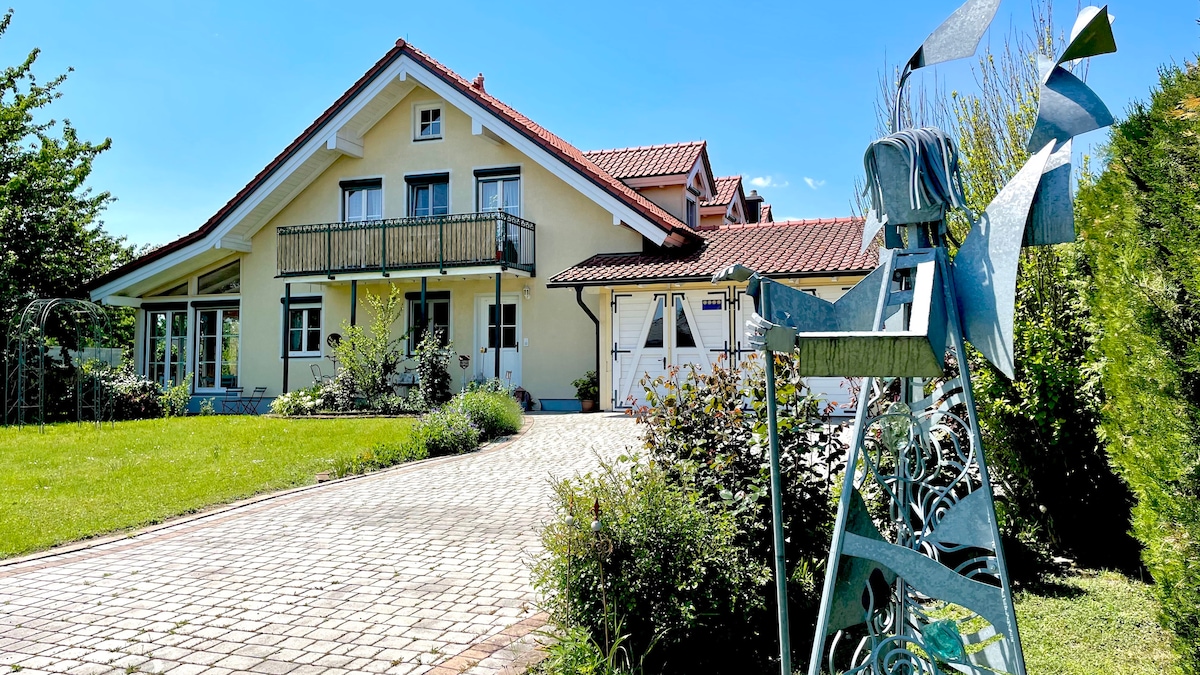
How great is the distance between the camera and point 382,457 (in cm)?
1016

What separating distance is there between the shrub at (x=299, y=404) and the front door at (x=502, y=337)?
3547 mm

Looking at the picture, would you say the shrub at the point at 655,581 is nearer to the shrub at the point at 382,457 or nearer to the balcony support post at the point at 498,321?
the shrub at the point at 382,457

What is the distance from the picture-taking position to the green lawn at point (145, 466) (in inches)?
275

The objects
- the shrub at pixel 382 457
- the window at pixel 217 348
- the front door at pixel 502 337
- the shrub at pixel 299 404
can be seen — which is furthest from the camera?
the window at pixel 217 348

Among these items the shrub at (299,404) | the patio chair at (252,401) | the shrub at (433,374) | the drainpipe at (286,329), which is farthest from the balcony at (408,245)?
the patio chair at (252,401)

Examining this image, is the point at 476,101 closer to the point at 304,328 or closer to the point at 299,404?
the point at 304,328

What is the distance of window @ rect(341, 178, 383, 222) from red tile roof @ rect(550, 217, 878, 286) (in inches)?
220

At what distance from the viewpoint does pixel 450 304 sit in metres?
18.7

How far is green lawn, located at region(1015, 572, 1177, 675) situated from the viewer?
12.4ft

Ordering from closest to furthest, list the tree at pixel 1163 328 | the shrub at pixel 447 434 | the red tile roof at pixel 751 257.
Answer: the tree at pixel 1163 328 < the shrub at pixel 447 434 < the red tile roof at pixel 751 257

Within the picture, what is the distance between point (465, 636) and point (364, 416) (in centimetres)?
1222

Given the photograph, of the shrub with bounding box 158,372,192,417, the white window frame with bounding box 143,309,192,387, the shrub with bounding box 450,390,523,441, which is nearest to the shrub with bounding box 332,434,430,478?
the shrub with bounding box 450,390,523,441

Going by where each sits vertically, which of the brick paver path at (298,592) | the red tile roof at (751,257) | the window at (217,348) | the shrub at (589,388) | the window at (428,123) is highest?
the window at (428,123)

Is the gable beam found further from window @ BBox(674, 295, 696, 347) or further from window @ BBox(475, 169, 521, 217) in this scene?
window @ BBox(674, 295, 696, 347)
